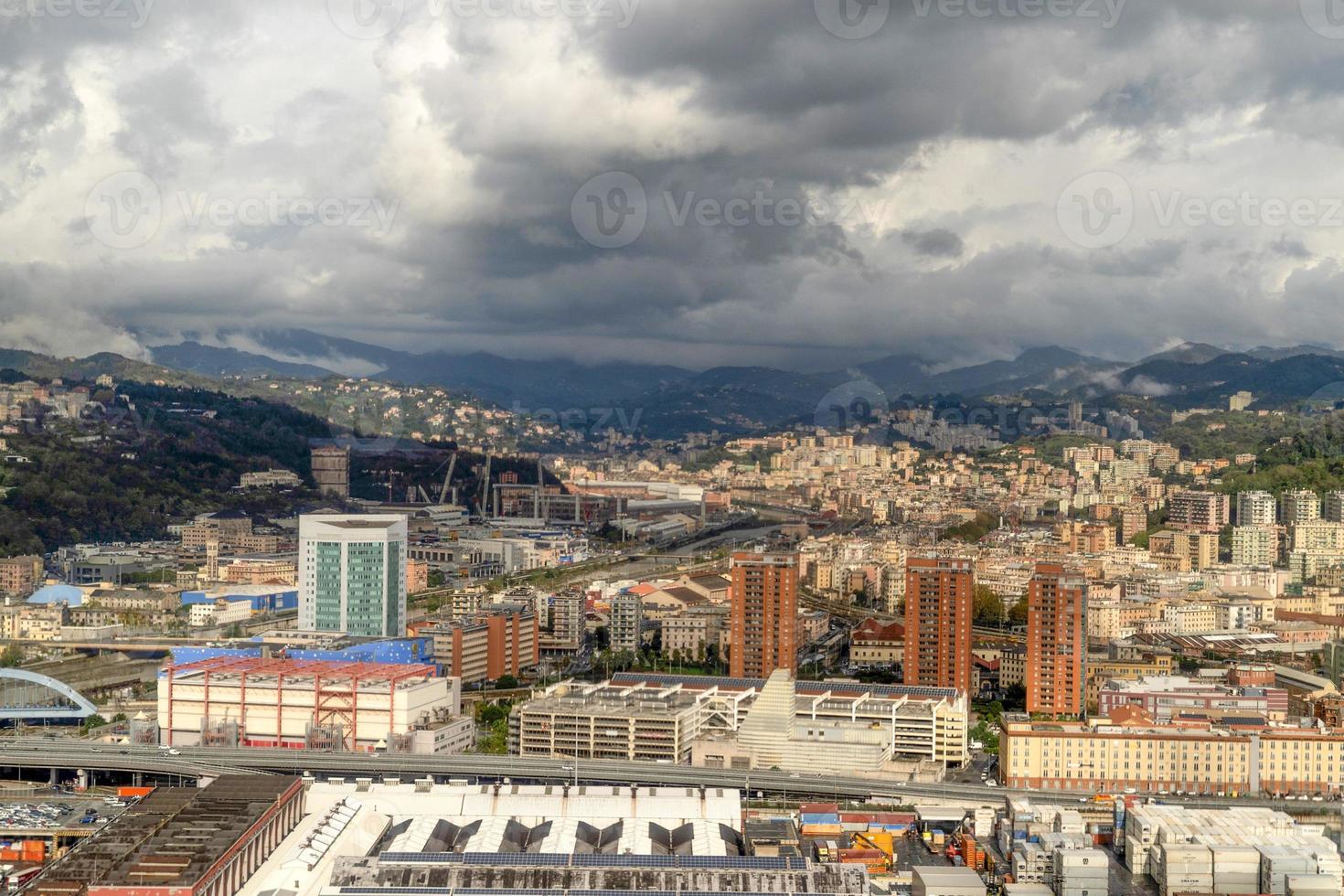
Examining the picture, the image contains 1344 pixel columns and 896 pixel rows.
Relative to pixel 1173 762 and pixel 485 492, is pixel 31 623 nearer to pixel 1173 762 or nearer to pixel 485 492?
pixel 485 492

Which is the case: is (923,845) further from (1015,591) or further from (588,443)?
(588,443)

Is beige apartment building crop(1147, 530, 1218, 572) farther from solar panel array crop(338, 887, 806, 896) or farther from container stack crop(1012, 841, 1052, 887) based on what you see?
solar panel array crop(338, 887, 806, 896)

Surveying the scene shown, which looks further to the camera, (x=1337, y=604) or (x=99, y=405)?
(x=99, y=405)

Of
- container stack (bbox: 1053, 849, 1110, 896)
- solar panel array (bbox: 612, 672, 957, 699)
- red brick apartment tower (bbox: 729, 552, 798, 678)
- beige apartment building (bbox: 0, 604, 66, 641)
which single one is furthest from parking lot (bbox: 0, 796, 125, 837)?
beige apartment building (bbox: 0, 604, 66, 641)

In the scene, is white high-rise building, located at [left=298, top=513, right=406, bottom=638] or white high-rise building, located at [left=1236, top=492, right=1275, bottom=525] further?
white high-rise building, located at [left=1236, top=492, right=1275, bottom=525]

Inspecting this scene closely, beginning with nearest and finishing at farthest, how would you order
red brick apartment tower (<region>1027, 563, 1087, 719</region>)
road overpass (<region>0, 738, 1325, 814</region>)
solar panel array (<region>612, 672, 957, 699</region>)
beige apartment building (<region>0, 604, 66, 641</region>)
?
road overpass (<region>0, 738, 1325, 814</region>), solar panel array (<region>612, 672, 957, 699</region>), red brick apartment tower (<region>1027, 563, 1087, 719</region>), beige apartment building (<region>0, 604, 66, 641</region>)

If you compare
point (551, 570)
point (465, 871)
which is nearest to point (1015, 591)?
point (551, 570)

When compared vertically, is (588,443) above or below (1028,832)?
above
